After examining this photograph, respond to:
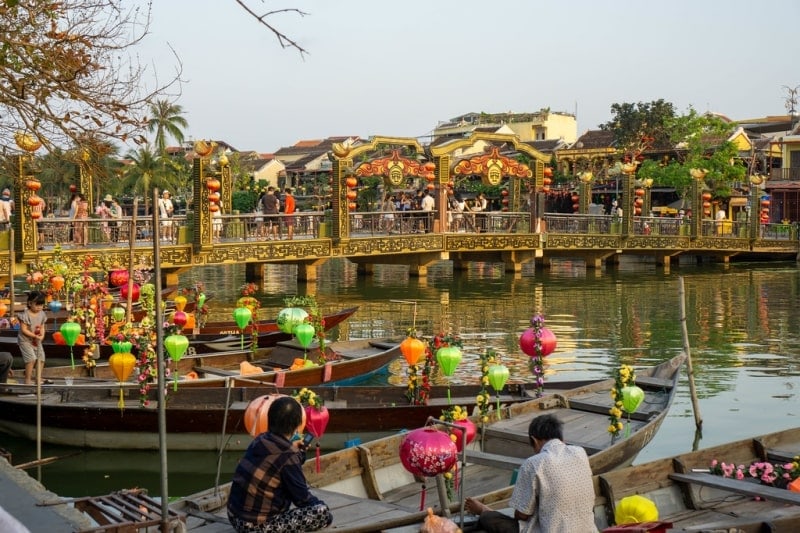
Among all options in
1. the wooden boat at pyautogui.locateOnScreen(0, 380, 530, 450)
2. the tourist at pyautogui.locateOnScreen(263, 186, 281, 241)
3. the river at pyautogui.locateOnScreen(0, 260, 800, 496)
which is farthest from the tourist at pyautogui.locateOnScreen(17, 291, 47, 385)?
the tourist at pyautogui.locateOnScreen(263, 186, 281, 241)

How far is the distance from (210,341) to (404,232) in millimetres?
13453

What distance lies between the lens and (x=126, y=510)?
6.15 m

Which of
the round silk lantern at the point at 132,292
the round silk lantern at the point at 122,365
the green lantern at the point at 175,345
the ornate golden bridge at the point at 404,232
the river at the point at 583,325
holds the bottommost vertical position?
the river at the point at 583,325

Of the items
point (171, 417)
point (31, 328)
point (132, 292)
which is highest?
point (132, 292)

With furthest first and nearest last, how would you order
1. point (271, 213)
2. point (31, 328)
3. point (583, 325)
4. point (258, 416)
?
point (271, 213)
point (583, 325)
point (31, 328)
point (258, 416)

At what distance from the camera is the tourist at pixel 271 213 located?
2598 centimetres

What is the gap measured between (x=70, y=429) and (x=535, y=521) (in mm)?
6814

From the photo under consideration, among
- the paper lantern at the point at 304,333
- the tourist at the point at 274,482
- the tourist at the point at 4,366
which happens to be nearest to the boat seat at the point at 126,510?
the tourist at the point at 274,482

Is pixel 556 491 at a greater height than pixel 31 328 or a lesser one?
lesser

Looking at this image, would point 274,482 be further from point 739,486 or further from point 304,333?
point 304,333

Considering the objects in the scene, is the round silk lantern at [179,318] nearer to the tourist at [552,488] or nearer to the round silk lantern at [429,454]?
the round silk lantern at [429,454]

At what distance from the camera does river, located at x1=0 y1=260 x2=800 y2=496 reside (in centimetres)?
1135

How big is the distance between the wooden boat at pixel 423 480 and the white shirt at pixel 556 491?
0.46m

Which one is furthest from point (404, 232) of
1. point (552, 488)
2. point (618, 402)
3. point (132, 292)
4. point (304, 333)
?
point (552, 488)
